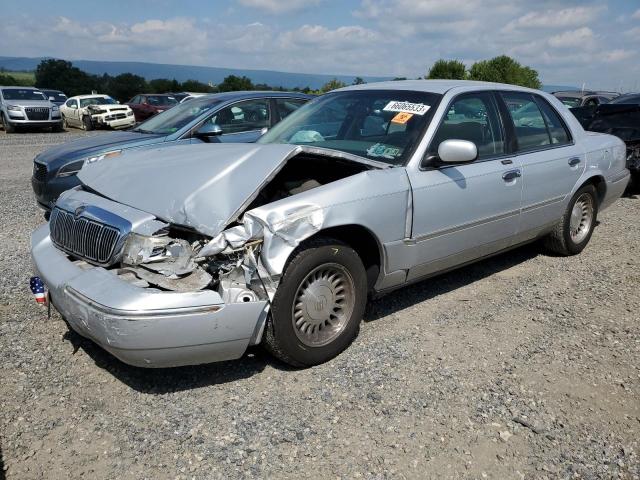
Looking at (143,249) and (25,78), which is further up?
(143,249)

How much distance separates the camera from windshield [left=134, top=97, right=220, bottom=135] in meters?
7.20

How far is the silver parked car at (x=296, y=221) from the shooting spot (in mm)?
2957

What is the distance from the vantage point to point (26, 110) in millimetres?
20547

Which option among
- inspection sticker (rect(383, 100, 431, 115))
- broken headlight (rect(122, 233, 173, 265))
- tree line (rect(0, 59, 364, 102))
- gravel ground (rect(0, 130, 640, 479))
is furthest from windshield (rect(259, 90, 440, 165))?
tree line (rect(0, 59, 364, 102))

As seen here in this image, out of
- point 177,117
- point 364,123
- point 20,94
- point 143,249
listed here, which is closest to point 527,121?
point 364,123

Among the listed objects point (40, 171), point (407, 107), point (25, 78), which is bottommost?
point (25, 78)

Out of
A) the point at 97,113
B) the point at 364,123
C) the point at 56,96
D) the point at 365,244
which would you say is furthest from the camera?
the point at 56,96

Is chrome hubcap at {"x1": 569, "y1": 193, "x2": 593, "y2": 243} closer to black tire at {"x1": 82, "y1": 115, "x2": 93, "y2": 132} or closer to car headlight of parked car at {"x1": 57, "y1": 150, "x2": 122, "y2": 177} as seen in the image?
car headlight of parked car at {"x1": 57, "y1": 150, "x2": 122, "y2": 177}

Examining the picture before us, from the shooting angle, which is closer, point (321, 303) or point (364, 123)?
point (321, 303)

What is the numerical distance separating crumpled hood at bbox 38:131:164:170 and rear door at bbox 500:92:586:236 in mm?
4252

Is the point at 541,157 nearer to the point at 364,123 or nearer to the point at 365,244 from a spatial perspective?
the point at 364,123

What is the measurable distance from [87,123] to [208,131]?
59.9 feet

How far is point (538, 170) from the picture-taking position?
15.5 ft

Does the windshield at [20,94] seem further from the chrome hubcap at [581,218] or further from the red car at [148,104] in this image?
the chrome hubcap at [581,218]
